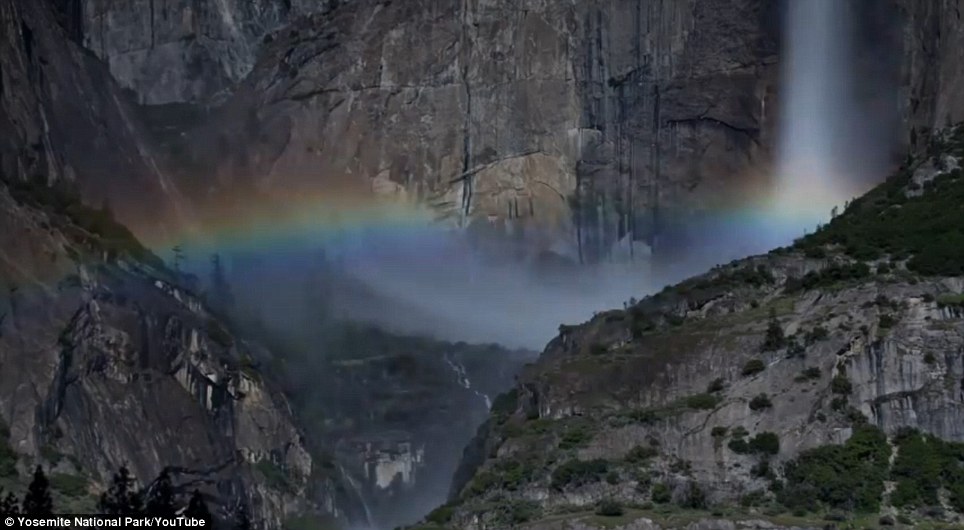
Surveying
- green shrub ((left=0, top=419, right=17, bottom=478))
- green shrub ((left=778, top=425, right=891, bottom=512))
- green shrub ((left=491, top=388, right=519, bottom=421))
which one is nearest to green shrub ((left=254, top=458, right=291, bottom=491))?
green shrub ((left=491, top=388, right=519, bottom=421))

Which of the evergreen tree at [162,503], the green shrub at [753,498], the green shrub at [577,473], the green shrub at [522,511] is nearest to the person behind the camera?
the evergreen tree at [162,503]

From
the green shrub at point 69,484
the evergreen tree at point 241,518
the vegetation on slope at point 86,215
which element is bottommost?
the evergreen tree at point 241,518

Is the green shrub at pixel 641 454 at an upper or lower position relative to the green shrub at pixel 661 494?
upper

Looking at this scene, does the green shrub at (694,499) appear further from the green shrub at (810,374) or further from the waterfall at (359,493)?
the waterfall at (359,493)

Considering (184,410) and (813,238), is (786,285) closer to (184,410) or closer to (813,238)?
(813,238)

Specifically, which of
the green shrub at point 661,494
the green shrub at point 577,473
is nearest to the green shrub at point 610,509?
the green shrub at point 661,494

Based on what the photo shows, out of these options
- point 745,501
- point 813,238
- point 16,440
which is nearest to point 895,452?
point 745,501

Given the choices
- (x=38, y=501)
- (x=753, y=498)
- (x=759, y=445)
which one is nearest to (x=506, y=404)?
(x=759, y=445)
